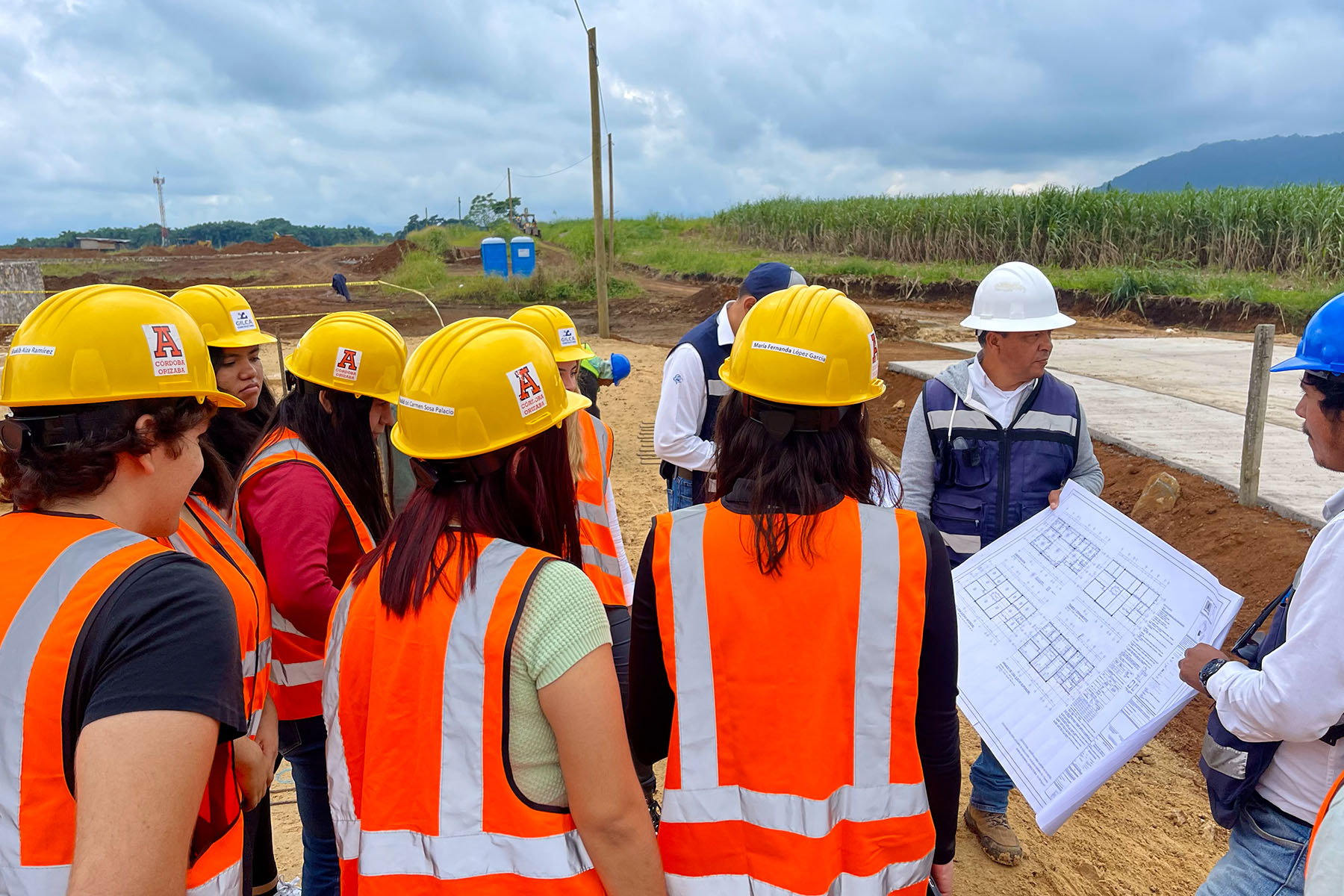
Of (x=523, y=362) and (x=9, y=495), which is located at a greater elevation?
(x=523, y=362)

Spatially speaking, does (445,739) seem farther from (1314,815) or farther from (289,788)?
(289,788)

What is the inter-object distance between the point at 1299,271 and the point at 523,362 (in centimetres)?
2212

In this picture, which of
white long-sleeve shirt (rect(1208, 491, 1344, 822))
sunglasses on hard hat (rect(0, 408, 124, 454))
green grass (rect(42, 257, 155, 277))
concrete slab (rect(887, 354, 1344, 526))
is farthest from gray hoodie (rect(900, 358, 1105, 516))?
green grass (rect(42, 257, 155, 277))

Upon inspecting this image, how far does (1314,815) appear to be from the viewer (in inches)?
66.4

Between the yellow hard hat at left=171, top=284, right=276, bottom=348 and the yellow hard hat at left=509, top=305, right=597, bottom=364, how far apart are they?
1042 millimetres

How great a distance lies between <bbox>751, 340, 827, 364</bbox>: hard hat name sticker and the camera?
1637 millimetres

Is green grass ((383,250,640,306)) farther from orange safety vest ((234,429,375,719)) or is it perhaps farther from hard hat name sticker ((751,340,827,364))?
hard hat name sticker ((751,340,827,364))

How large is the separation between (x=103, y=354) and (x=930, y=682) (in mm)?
1537

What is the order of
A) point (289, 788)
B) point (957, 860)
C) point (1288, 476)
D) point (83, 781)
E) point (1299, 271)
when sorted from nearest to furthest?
point (83, 781) < point (957, 860) < point (289, 788) < point (1288, 476) < point (1299, 271)

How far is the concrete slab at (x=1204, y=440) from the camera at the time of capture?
5.52 metres

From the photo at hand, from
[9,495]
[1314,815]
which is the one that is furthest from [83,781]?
[1314,815]

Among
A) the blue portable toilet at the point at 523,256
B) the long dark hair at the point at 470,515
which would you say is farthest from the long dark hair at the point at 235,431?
the blue portable toilet at the point at 523,256

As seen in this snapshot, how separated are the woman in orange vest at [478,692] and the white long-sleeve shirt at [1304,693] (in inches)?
47.7

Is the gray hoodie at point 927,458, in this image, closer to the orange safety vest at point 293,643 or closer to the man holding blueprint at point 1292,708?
the man holding blueprint at point 1292,708
